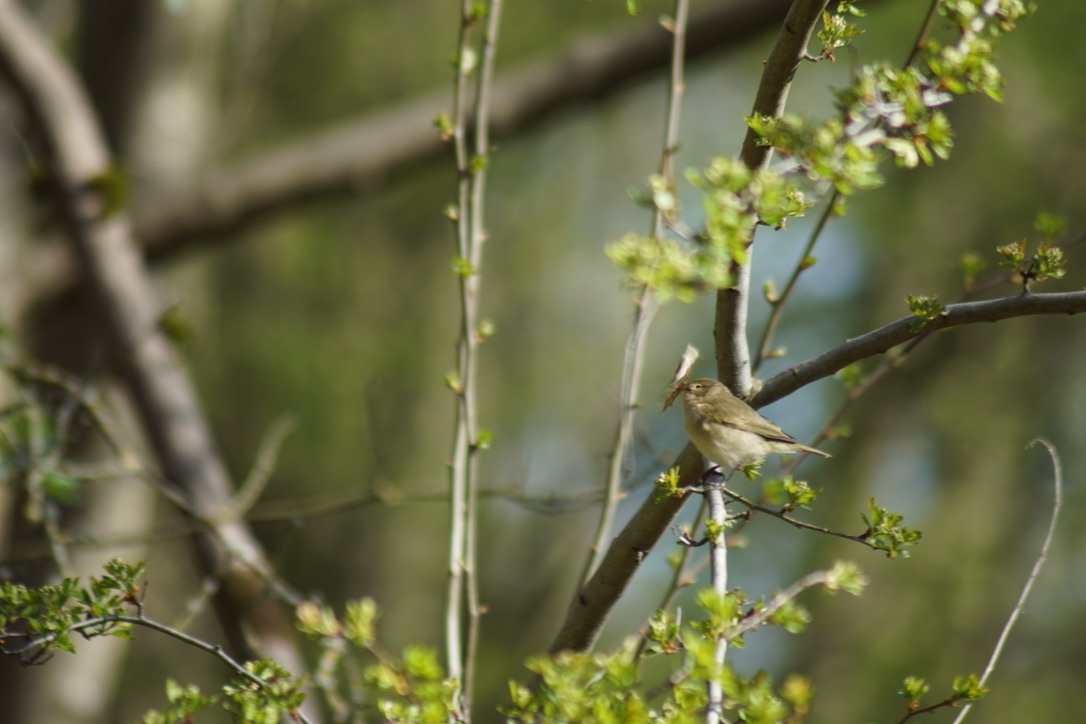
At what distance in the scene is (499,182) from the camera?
11859 mm

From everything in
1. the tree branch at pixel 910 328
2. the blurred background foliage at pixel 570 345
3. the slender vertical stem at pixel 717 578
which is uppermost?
the blurred background foliage at pixel 570 345

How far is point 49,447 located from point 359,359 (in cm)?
842

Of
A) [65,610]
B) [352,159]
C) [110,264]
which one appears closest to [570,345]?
Result: [352,159]

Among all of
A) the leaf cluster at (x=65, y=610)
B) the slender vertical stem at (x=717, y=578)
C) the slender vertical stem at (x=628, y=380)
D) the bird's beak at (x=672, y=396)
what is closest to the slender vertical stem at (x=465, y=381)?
the slender vertical stem at (x=628, y=380)

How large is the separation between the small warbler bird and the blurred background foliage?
2246 mm

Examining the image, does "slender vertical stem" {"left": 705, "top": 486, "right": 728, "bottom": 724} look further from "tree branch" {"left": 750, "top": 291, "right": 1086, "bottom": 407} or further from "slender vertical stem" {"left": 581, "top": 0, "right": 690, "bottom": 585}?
"slender vertical stem" {"left": 581, "top": 0, "right": 690, "bottom": 585}

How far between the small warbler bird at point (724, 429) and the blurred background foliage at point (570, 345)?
225 cm

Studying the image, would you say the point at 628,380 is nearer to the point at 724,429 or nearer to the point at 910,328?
the point at 724,429

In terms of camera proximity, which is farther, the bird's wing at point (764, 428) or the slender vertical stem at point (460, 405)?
the bird's wing at point (764, 428)

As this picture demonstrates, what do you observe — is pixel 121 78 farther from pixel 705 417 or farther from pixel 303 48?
pixel 303 48

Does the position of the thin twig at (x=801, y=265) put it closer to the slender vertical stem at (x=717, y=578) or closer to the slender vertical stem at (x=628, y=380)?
the slender vertical stem at (x=628, y=380)

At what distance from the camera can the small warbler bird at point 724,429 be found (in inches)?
87.2

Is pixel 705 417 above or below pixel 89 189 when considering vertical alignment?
below

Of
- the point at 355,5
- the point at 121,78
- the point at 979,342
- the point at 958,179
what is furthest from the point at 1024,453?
the point at 355,5
